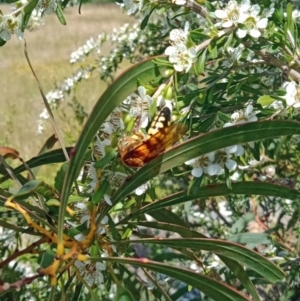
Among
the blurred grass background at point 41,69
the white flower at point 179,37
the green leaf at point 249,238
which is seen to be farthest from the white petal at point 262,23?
the blurred grass background at point 41,69

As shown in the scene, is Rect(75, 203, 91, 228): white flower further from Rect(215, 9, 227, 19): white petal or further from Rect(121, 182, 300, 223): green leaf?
Rect(215, 9, 227, 19): white petal

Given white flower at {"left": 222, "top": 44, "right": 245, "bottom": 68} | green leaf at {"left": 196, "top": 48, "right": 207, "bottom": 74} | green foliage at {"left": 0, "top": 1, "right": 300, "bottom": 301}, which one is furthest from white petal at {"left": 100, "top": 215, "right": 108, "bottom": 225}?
white flower at {"left": 222, "top": 44, "right": 245, "bottom": 68}

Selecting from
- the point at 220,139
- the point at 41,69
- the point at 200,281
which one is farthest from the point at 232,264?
the point at 41,69

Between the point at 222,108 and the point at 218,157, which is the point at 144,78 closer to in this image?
the point at 218,157

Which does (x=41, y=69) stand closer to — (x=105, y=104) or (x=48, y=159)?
(x=48, y=159)

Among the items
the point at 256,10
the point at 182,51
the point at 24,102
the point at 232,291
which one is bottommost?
the point at 232,291

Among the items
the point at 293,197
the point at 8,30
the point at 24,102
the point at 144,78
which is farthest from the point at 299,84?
the point at 24,102

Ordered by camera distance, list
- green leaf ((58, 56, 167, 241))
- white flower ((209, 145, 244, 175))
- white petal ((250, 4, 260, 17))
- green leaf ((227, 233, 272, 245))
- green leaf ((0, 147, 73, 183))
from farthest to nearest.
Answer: green leaf ((227, 233, 272, 245)), green leaf ((0, 147, 73, 183)), white petal ((250, 4, 260, 17)), white flower ((209, 145, 244, 175)), green leaf ((58, 56, 167, 241))
